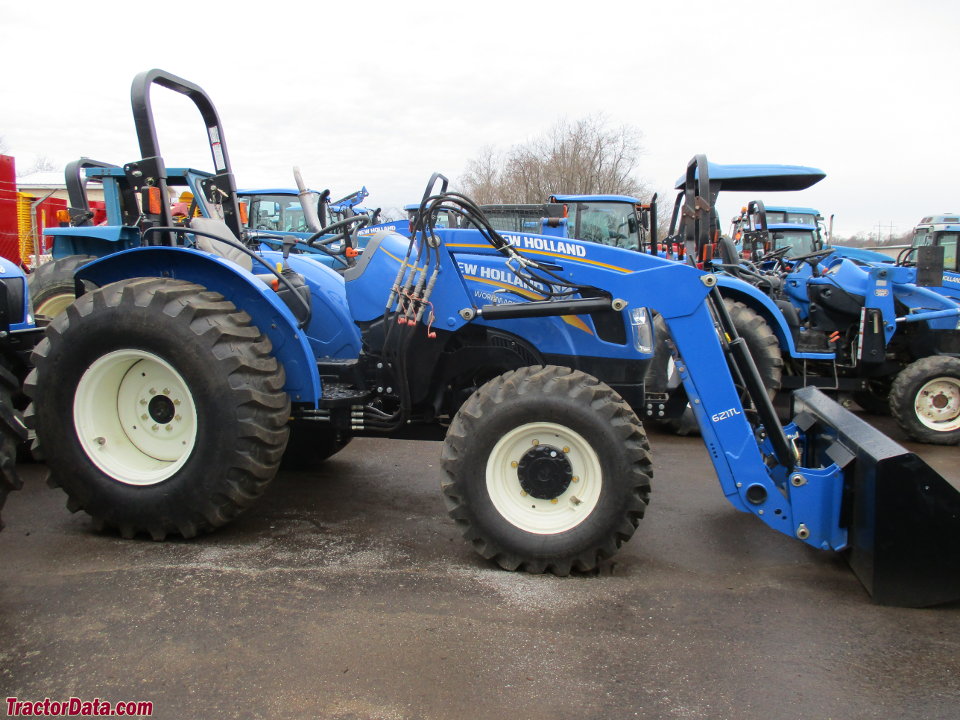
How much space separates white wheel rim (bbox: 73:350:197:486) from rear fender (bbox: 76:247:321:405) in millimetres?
481

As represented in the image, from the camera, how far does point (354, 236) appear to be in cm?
467

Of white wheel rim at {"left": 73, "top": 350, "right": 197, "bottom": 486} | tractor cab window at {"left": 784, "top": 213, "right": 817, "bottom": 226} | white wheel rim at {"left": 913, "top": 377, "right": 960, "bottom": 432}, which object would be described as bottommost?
white wheel rim at {"left": 913, "top": 377, "right": 960, "bottom": 432}

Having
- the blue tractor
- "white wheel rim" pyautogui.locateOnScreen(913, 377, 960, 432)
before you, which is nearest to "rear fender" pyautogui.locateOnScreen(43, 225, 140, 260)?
the blue tractor

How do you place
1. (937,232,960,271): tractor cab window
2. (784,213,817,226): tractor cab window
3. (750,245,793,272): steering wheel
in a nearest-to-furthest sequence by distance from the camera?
(750,245,793,272): steering wheel → (937,232,960,271): tractor cab window → (784,213,817,226): tractor cab window

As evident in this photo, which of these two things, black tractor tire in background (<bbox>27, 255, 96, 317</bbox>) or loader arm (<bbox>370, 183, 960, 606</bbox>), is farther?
black tractor tire in background (<bbox>27, 255, 96, 317</bbox>)

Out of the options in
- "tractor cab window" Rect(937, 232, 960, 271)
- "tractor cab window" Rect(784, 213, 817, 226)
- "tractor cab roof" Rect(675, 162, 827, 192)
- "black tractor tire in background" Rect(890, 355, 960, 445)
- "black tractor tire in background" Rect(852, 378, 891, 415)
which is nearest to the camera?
"tractor cab roof" Rect(675, 162, 827, 192)

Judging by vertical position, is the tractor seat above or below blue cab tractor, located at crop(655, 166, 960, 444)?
above

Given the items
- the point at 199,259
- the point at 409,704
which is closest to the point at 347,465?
the point at 199,259

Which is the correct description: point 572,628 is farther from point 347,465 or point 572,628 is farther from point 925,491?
point 347,465

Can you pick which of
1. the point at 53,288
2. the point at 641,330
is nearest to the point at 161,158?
the point at 641,330

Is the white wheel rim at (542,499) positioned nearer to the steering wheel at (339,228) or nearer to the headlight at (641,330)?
the headlight at (641,330)

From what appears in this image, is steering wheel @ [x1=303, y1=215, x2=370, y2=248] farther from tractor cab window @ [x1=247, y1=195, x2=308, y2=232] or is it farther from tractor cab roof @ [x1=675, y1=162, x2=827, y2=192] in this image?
tractor cab window @ [x1=247, y1=195, x2=308, y2=232]

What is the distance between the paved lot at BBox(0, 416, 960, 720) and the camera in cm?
245

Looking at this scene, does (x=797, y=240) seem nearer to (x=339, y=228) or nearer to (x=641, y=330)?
(x=641, y=330)
